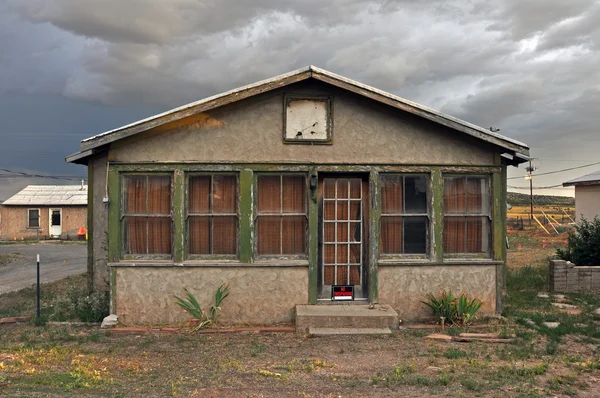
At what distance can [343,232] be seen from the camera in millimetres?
8328

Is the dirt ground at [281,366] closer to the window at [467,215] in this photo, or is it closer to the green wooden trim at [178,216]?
the green wooden trim at [178,216]

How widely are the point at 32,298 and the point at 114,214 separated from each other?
446 cm

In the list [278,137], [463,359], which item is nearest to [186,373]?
[463,359]

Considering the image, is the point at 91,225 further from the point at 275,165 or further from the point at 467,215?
the point at 467,215

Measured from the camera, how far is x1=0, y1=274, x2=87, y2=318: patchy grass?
30.0 feet

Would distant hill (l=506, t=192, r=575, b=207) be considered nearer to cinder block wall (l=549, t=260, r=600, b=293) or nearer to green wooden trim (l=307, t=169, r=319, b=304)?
cinder block wall (l=549, t=260, r=600, b=293)

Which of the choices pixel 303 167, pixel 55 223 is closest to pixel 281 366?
pixel 303 167

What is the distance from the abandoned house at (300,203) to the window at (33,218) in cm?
2696

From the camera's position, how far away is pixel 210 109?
7.75 m

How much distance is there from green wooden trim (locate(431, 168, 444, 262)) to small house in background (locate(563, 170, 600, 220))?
41.3 feet

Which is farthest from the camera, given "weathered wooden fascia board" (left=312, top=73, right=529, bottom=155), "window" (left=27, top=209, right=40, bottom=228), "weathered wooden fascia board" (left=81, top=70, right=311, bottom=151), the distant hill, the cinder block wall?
the distant hill

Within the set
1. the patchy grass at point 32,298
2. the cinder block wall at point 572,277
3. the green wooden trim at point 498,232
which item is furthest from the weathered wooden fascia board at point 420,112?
the patchy grass at point 32,298

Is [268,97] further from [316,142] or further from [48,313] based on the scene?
[48,313]

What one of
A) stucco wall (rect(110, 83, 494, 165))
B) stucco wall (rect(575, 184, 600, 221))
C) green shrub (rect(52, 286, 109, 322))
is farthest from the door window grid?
stucco wall (rect(575, 184, 600, 221))
